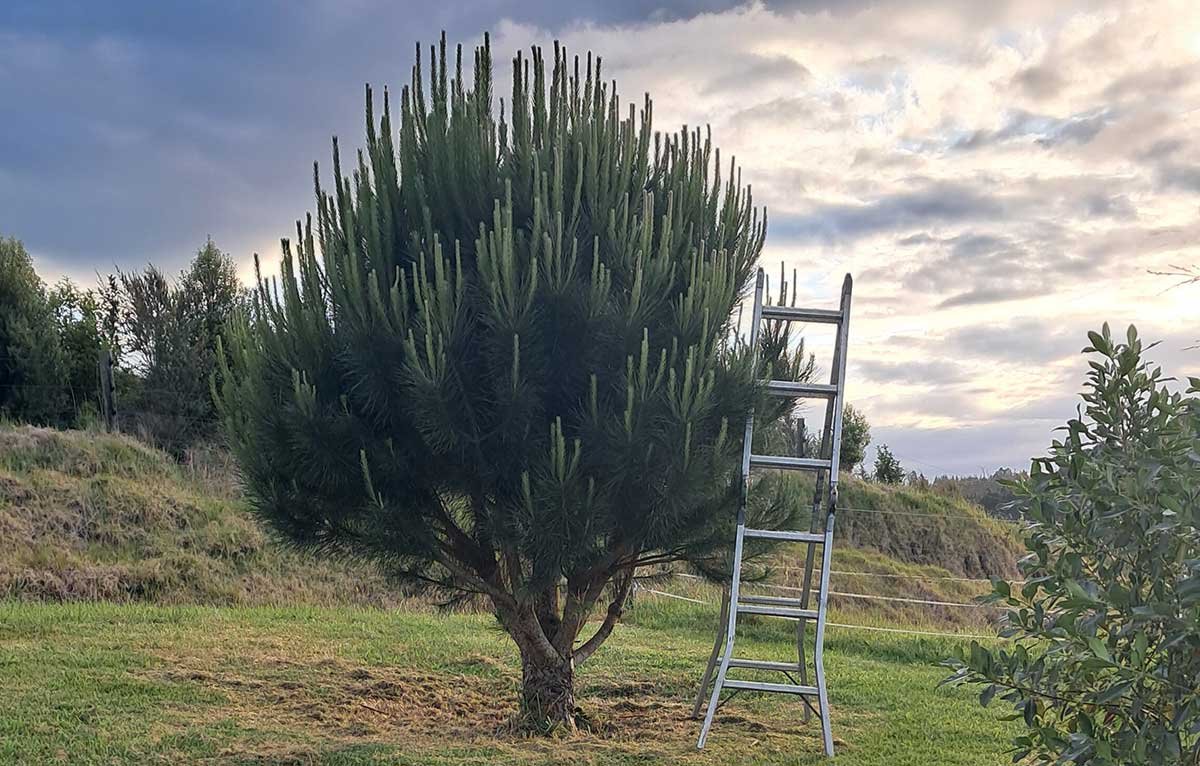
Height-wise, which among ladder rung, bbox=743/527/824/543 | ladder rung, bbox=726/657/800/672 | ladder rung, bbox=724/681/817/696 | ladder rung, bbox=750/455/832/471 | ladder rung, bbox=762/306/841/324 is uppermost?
ladder rung, bbox=762/306/841/324

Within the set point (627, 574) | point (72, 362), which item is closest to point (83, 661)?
point (627, 574)

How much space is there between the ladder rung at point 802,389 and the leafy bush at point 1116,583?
2.36 metres

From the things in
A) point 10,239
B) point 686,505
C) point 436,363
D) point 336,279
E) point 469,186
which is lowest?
point 686,505

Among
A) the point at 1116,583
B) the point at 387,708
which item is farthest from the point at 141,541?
the point at 1116,583

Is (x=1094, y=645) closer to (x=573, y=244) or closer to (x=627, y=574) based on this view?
(x=573, y=244)

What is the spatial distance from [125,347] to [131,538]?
8249 mm

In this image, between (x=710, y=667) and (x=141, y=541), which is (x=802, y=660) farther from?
(x=141, y=541)

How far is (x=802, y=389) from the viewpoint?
625 cm

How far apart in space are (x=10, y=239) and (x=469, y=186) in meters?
19.5

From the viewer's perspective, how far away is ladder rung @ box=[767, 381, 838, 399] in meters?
6.20

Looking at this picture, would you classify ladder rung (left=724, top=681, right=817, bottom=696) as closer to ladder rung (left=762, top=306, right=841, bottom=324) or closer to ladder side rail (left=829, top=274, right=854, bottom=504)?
ladder side rail (left=829, top=274, right=854, bottom=504)

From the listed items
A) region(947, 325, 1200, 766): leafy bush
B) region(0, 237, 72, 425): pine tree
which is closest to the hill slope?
region(0, 237, 72, 425): pine tree

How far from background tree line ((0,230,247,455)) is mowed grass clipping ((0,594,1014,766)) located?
31.1 ft

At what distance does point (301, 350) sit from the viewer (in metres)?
6.28
